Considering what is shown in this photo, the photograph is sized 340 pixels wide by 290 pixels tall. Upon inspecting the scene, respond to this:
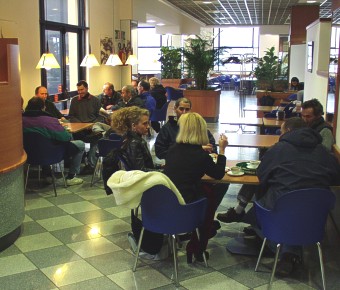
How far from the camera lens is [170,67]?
16.2 m

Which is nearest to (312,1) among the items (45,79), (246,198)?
(45,79)

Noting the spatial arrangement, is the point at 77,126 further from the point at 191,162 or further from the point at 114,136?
the point at 191,162

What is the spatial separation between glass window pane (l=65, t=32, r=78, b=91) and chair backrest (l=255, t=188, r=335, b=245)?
627 cm

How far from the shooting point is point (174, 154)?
3.40 m

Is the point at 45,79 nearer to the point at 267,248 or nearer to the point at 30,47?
the point at 30,47

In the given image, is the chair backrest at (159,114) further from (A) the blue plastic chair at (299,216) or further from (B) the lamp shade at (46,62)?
(A) the blue plastic chair at (299,216)

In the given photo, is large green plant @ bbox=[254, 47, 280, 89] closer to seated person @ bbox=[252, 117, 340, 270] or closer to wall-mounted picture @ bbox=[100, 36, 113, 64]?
wall-mounted picture @ bbox=[100, 36, 113, 64]

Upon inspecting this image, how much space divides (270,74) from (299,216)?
8862 mm

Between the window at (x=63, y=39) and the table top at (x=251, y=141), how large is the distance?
11.5 feet

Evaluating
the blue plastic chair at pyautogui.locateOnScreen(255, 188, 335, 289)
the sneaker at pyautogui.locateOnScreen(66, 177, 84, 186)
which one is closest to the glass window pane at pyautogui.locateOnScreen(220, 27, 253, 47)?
the sneaker at pyautogui.locateOnScreen(66, 177, 84, 186)

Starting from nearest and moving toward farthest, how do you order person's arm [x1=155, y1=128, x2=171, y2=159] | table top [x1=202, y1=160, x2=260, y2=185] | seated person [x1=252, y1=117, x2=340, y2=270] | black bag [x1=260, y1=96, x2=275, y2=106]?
seated person [x1=252, y1=117, x2=340, y2=270]
table top [x1=202, y1=160, x2=260, y2=185]
person's arm [x1=155, y1=128, x2=171, y2=159]
black bag [x1=260, y1=96, x2=275, y2=106]

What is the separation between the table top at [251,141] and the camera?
16.1 feet

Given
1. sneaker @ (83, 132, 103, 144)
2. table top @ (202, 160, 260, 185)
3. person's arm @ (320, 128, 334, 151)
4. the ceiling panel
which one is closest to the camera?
table top @ (202, 160, 260, 185)

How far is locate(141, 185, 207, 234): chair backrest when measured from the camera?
3059mm
